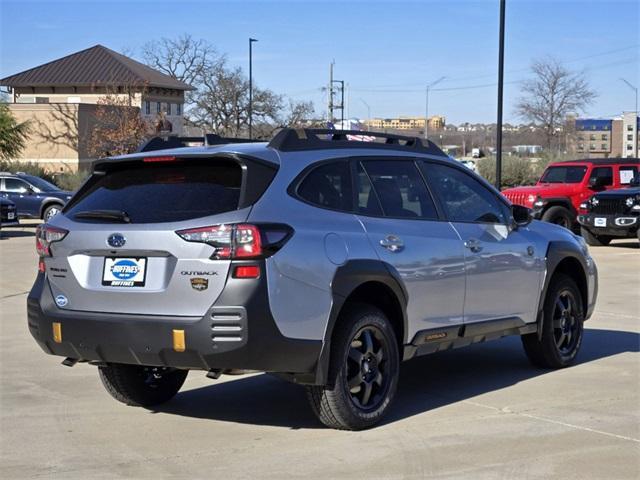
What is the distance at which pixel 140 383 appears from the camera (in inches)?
291

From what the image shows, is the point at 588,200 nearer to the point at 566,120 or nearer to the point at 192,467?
the point at 192,467

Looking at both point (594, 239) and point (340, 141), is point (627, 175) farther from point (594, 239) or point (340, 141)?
point (340, 141)

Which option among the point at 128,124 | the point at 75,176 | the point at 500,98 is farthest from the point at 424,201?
the point at 128,124

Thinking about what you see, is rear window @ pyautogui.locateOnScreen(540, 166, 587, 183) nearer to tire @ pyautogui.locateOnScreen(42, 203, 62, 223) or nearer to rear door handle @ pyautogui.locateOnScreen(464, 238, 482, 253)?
tire @ pyautogui.locateOnScreen(42, 203, 62, 223)

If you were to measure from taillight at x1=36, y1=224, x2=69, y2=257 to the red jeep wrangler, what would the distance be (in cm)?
1904

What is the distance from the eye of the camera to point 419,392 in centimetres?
793

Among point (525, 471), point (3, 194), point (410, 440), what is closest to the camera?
point (525, 471)

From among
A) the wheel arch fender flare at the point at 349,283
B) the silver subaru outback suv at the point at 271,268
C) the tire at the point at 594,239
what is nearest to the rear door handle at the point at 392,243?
the silver subaru outback suv at the point at 271,268

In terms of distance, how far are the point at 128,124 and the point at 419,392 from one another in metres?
51.0

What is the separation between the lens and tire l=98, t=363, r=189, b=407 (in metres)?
7.31

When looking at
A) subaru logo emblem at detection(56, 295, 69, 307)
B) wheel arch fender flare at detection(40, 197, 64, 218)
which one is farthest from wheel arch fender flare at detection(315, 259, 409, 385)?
wheel arch fender flare at detection(40, 197, 64, 218)

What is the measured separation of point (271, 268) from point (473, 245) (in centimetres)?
223

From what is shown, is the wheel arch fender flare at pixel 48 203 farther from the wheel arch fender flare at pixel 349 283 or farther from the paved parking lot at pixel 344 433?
the wheel arch fender flare at pixel 349 283

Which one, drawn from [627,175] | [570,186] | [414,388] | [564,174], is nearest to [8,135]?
[564,174]
